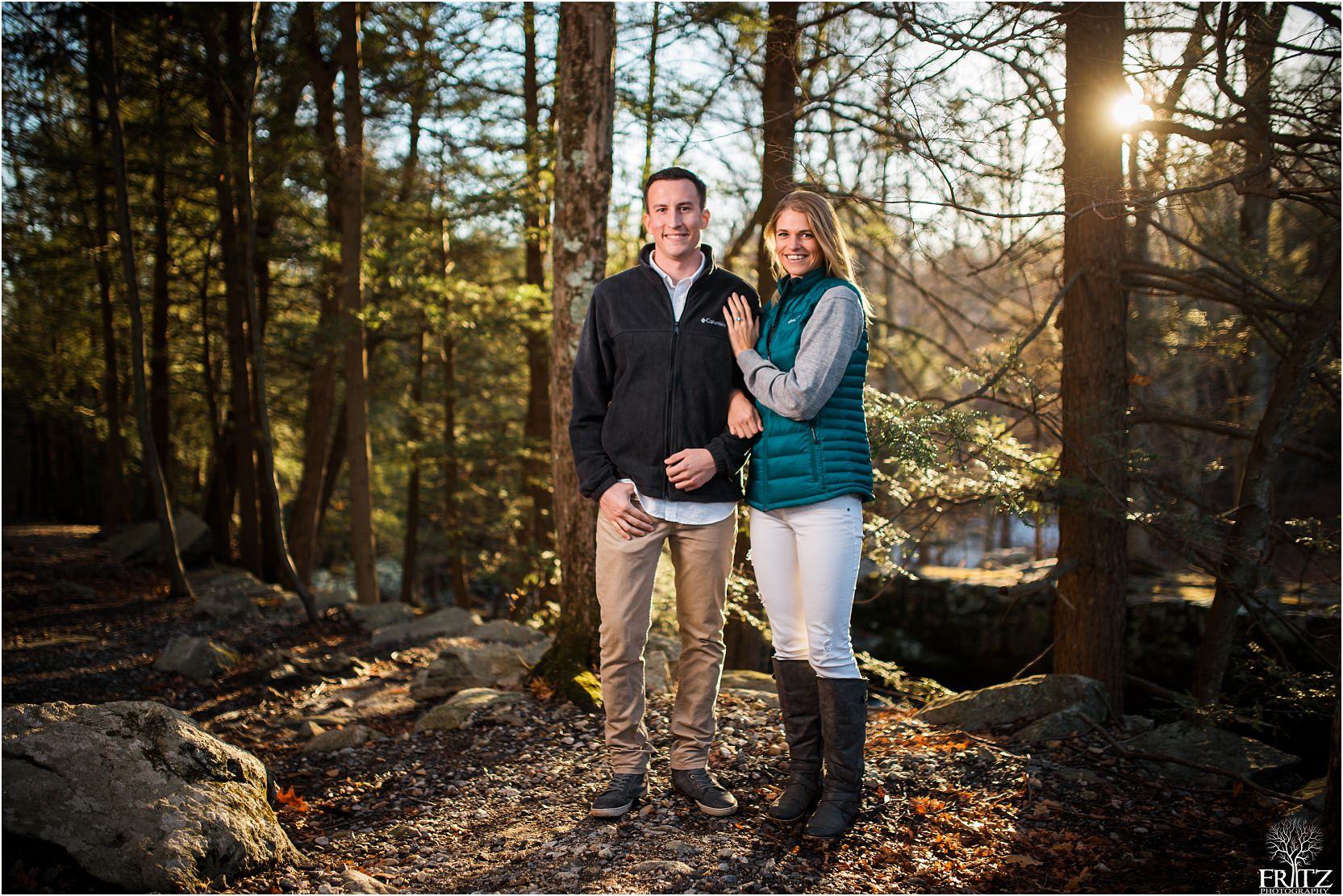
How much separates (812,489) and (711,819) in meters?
1.42

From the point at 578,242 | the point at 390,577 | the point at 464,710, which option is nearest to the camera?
the point at 464,710

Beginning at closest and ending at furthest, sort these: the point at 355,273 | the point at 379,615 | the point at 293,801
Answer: the point at 293,801 → the point at 379,615 → the point at 355,273

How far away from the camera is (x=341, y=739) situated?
5266 millimetres

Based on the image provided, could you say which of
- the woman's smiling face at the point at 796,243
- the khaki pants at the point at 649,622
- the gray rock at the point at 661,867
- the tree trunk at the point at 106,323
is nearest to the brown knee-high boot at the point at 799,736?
the khaki pants at the point at 649,622

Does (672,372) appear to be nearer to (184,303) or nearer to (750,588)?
(750,588)

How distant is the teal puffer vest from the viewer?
3.34m

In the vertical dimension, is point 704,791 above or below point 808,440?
below

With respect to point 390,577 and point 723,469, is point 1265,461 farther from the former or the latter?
point 390,577

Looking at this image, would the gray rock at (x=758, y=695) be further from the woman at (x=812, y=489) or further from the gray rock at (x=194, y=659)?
the gray rock at (x=194, y=659)

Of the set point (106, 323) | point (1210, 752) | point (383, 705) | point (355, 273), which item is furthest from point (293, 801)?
point (106, 323)

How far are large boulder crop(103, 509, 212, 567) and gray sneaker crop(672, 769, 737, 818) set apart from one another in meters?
14.0

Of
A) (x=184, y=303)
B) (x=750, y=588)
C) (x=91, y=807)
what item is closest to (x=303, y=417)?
(x=184, y=303)

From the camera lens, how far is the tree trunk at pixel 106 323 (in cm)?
1097

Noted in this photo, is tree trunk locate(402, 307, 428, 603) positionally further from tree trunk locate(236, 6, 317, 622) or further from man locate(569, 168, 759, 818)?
man locate(569, 168, 759, 818)
